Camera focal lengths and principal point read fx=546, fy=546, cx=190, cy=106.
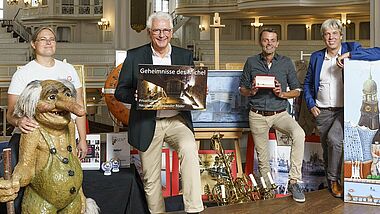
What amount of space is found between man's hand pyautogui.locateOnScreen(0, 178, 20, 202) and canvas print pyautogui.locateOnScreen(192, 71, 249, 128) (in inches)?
107

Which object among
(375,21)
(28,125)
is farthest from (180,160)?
(375,21)

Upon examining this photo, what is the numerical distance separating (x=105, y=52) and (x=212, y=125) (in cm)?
1213

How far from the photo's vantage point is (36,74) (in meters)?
3.21

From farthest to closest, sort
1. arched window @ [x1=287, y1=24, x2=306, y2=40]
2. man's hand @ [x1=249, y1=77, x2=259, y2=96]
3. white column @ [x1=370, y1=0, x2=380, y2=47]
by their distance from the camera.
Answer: arched window @ [x1=287, y1=24, x2=306, y2=40], white column @ [x1=370, y1=0, x2=380, y2=47], man's hand @ [x1=249, y1=77, x2=259, y2=96]

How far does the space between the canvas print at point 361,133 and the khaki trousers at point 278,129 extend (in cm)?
39

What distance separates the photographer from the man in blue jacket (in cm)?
424

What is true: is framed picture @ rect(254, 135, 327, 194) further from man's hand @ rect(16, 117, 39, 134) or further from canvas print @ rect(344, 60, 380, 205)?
man's hand @ rect(16, 117, 39, 134)

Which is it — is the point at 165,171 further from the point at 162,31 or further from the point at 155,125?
the point at 162,31

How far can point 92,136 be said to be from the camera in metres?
4.73

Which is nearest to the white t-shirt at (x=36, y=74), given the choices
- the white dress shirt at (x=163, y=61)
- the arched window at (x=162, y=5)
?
the white dress shirt at (x=163, y=61)

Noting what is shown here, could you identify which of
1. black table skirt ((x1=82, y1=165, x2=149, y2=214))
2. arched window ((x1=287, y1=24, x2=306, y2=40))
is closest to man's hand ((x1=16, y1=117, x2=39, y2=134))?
black table skirt ((x1=82, y1=165, x2=149, y2=214))

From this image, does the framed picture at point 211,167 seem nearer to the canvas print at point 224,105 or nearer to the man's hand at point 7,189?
the canvas print at point 224,105

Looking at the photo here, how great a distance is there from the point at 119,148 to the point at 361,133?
6.65 ft

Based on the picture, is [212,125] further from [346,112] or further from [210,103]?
[346,112]
